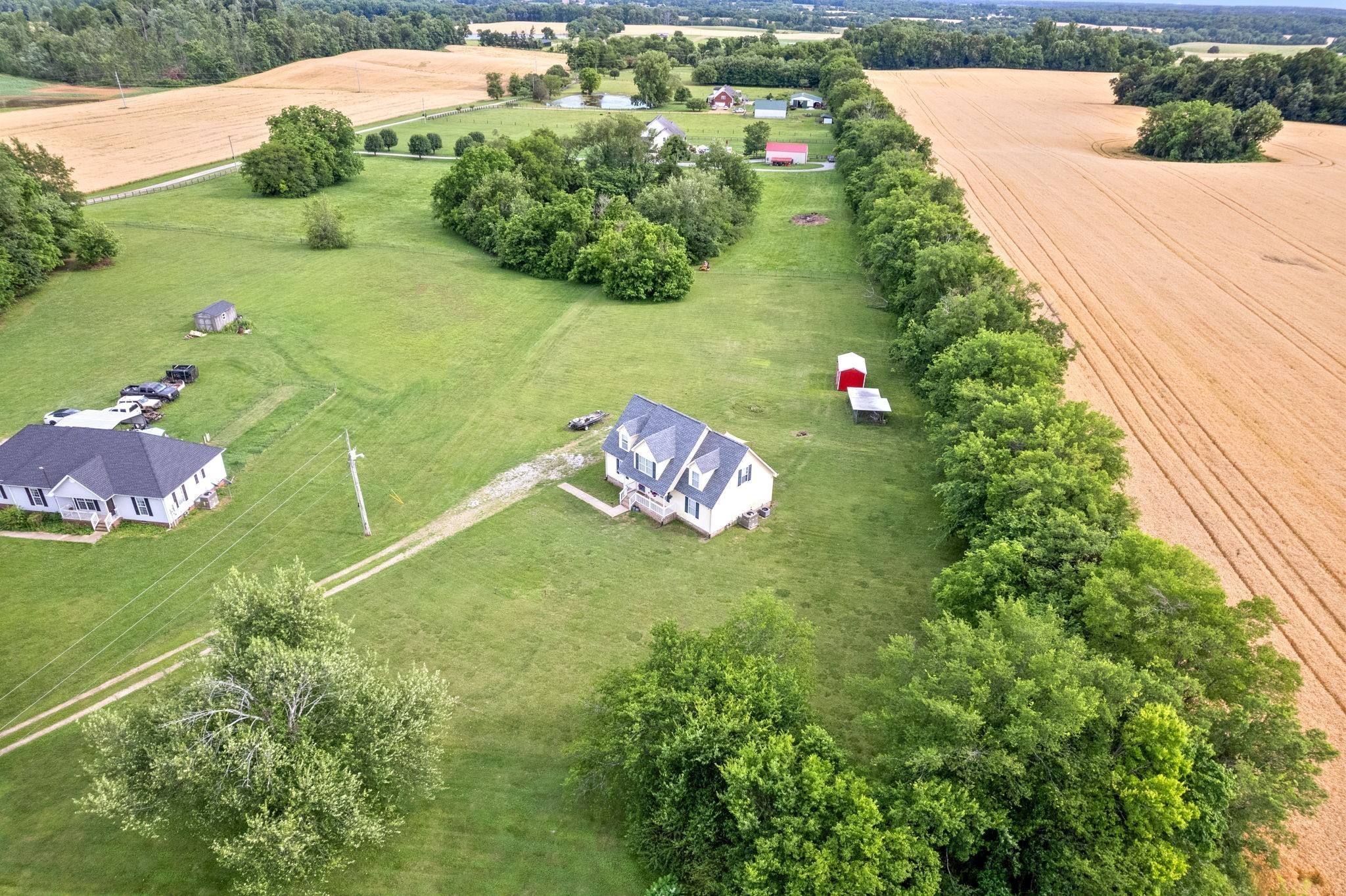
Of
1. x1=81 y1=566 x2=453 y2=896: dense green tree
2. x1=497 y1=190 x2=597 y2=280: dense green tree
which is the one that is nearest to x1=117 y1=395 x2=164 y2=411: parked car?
x1=81 y1=566 x2=453 y2=896: dense green tree

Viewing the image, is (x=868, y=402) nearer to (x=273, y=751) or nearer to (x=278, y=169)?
(x=273, y=751)

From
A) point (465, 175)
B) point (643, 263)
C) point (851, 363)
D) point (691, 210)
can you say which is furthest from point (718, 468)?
point (465, 175)

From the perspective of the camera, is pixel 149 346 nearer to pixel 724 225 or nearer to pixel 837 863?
pixel 724 225

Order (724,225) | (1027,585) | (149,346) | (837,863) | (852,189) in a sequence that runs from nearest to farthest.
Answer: (837,863)
(1027,585)
(149,346)
(724,225)
(852,189)

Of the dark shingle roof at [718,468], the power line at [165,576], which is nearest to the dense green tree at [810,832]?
the dark shingle roof at [718,468]

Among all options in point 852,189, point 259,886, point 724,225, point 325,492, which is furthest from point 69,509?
point 852,189

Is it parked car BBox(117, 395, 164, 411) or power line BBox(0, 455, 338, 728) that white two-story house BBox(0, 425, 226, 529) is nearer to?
power line BBox(0, 455, 338, 728)
